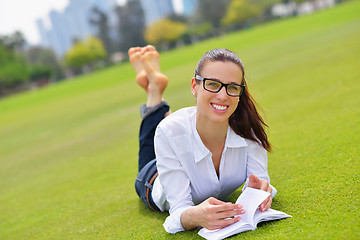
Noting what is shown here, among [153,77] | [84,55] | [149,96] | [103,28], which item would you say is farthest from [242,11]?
[149,96]

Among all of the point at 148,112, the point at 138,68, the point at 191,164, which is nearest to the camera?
the point at 191,164

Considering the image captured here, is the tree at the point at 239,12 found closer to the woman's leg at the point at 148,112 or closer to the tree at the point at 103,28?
the tree at the point at 103,28

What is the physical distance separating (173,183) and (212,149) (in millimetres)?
356

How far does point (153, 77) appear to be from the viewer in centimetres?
397

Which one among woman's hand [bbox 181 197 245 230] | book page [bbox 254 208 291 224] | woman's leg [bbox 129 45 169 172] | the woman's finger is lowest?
book page [bbox 254 208 291 224]

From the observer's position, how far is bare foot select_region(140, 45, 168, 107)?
149 inches

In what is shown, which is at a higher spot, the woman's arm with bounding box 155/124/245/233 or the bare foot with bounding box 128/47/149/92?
the bare foot with bounding box 128/47/149/92

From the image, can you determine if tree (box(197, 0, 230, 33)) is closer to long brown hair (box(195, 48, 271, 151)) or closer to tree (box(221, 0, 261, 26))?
tree (box(221, 0, 261, 26))

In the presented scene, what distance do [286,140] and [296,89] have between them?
9.74 ft

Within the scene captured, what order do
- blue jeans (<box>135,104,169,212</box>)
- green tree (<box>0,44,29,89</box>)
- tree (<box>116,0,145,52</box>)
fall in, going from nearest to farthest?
blue jeans (<box>135,104,169,212</box>)
green tree (<box>0,44,29,89</box>)
tree (<box>116,0,145,52</box>)

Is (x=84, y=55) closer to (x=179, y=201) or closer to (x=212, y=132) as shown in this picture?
(x=212, y=132)

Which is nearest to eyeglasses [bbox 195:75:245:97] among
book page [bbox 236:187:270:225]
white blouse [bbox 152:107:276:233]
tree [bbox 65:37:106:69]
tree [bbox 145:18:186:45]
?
white blouse [bbox 152:107:276:233]

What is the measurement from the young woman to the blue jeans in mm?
267

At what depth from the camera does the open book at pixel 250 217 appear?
2.15 meters
